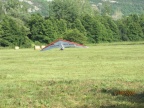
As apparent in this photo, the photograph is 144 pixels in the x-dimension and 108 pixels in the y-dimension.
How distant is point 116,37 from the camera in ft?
311

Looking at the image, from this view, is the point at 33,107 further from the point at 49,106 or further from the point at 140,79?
the point at 140,79

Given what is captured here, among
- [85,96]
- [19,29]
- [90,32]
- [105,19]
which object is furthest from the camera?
[105,19]

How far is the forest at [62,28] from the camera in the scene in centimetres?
7825

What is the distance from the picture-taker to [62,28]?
85625 mm

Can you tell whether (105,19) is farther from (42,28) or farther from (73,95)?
(73,95)

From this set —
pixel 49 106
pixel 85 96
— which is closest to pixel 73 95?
pixel 85 96

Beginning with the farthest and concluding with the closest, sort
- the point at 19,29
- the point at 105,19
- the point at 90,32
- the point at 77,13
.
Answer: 1. the point at 77,13
2. the point at 105,19
3. the point at 90,32
4. the point at 19,29

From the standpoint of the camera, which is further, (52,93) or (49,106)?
(52,93)

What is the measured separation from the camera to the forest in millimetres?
78250

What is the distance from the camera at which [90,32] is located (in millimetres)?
89688

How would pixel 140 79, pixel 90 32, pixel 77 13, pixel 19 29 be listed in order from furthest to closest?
pixel 77 13
pixel 90 32
pixel 19 29
pixel 140 79

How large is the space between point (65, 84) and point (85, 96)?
8.57ft

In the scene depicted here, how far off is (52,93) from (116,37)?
8410 centimetres

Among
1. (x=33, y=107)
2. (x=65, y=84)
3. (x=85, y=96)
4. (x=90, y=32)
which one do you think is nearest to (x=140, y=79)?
(x=65, y=84)
